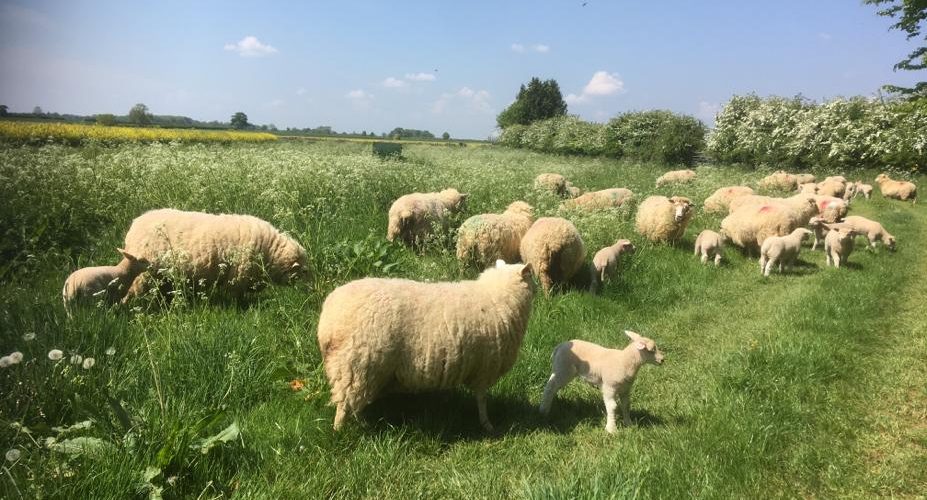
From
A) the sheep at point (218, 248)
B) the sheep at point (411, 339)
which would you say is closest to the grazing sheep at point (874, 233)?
the sheep at point (411, 339)

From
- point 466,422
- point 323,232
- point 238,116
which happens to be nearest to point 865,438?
point 466,422

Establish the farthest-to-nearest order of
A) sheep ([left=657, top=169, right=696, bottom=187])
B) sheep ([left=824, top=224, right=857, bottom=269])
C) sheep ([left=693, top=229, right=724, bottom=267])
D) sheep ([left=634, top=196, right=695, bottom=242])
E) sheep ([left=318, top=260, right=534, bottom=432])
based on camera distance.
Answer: sheep ([left=657, top=169, right=696, bottom=187]) < sheep ([left=634, top=196, right=695, bottom=242]) < sheep ([left=693, top=229, right=724, bottom=267]) < sheep ([left=824, top=224, right=857, bottom=269]) < sheep ([left=318, top=260, right=534, bottom=432])

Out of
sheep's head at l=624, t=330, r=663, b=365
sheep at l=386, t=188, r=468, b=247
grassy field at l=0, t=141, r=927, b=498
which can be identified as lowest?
grassy field at l=0, t=141, r=927, b=498

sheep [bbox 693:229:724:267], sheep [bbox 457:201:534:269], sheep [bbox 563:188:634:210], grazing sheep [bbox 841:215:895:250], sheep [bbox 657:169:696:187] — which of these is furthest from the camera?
sheep [bbox 657:169:696:187]

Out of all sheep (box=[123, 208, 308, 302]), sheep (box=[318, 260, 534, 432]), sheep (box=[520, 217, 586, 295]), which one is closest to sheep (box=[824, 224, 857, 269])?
sheep (box=[520, 217, 586, 295])

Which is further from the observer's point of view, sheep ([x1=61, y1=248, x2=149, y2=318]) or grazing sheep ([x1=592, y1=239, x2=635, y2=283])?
grazing sheep ([x1=592, y1=239, x2=635, y2=283])

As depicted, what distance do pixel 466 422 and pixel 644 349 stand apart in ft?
5.12

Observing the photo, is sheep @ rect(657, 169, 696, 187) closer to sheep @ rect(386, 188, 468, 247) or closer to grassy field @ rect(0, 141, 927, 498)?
grassy field @ rect(0, 141, 927, 498)

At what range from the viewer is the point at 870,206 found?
58.5 feet

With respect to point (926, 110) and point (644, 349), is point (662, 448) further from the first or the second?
point (926, 110)

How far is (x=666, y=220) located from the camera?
11.0m

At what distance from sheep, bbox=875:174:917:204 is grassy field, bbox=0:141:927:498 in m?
14.3

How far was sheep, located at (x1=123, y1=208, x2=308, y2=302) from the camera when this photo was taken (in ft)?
20.0

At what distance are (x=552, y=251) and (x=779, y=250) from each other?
486 cm
